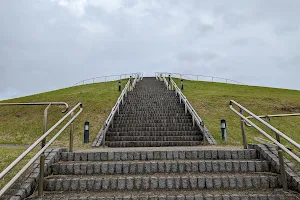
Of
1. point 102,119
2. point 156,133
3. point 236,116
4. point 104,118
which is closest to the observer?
point 156,133

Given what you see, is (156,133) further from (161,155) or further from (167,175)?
(167,175)

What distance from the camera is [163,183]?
3869mm

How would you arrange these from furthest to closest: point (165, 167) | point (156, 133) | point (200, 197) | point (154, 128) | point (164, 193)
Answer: point (154, 128), point (156, 133), point (165, 167), point (164, 193), point (200, 197)

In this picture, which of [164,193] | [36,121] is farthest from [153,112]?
[164,193]

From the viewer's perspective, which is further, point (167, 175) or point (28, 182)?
point (167, 175)

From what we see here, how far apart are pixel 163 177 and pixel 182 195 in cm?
50

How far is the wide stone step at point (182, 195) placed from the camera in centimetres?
345

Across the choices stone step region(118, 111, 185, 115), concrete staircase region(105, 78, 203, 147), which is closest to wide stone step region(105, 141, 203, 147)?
concrete staircase region(105, 78, 203, 147)

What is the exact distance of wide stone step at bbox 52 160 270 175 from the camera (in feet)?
14.1

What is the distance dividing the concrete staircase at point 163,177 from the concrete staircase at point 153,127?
3.12m

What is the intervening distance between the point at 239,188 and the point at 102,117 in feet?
29.2

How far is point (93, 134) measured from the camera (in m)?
9.55

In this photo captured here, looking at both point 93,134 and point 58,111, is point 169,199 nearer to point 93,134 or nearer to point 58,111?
point 93,134

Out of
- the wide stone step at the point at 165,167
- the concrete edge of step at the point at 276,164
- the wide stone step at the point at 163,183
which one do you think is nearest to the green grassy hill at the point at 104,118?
the concrete edge of step at the point at 276,164
